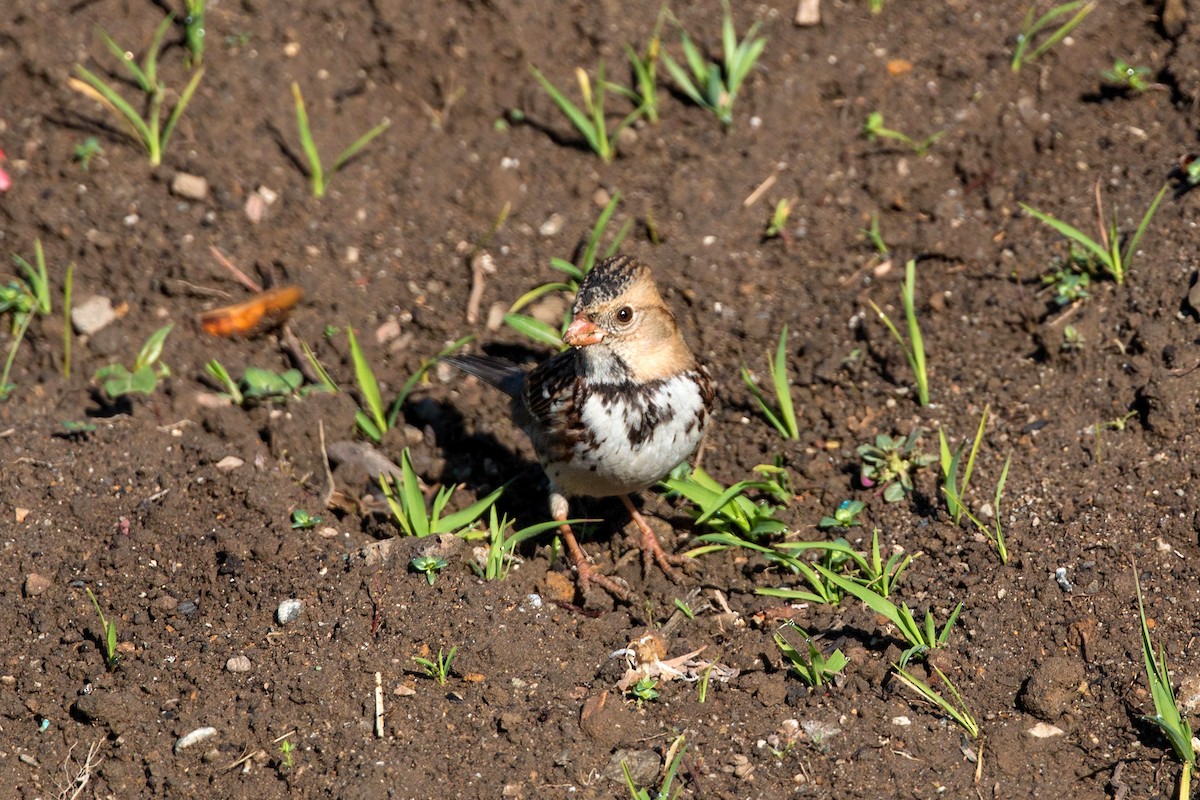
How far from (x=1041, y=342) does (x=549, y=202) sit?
2.55 m

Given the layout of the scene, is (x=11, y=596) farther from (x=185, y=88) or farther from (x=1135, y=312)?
(x=1135, y=312)

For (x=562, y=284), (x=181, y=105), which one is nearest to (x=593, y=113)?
(x=562, y=284)

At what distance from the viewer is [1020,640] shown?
14.2ft

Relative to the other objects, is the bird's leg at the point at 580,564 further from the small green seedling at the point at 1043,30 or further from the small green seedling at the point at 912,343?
the small green seedling at the point at 1043,30

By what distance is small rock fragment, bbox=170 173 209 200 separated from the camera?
6.33 metres

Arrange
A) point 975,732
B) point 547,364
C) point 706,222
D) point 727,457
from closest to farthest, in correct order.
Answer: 1. point 975,732
2. point 547,364
3. point 727,457
4. point 706,222

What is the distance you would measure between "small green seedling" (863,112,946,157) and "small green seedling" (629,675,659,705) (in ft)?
10.6

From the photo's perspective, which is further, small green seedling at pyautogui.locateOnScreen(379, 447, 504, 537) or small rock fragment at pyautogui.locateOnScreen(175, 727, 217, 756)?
small green seedling at pyautogui.locateOnScreen(379, 447, 504, 537)

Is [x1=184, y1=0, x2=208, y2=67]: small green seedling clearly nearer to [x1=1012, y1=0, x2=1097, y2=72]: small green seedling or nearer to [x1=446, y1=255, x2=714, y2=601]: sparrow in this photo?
[x1=446, y1=255, x2=714, y2=601]: sparrow

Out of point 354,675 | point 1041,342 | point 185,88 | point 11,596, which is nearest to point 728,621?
point 354,675

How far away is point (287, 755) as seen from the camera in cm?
407

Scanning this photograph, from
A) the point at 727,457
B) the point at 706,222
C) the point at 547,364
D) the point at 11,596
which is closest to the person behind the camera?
the point at 11,596

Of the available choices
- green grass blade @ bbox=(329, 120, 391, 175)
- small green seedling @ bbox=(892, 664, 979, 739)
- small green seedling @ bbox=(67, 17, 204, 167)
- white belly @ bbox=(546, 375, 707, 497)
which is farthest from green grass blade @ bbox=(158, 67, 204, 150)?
small green seedling @ bbox=(892, 664, 979, 739)

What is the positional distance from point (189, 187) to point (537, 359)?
2024 mm
